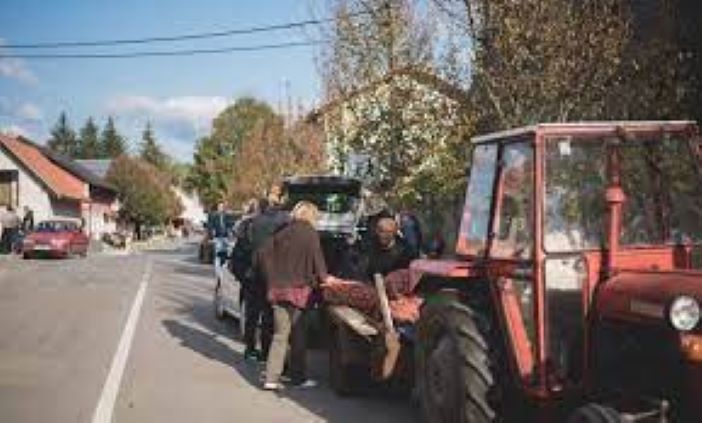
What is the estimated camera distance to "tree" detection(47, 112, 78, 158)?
164m

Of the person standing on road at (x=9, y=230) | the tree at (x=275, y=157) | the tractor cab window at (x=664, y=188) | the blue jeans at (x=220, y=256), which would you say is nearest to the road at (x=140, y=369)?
the blue jeans at (x=220, y=256)

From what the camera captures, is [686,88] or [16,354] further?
[686,88]

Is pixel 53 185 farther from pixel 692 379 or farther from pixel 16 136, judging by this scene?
pixel 692 379

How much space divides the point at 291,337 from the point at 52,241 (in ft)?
111

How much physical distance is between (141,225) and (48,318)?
81018 millimetres

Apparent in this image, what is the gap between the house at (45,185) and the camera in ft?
230

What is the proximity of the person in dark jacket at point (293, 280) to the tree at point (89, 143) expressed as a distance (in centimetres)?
15038

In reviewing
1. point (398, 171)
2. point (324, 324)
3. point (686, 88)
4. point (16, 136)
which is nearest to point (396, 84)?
point (398, 171)

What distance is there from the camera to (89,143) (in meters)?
162

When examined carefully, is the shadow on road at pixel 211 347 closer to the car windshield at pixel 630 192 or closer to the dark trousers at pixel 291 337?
the dark trousers at pixel 291 337

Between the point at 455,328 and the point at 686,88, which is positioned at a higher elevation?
the point at 686,88

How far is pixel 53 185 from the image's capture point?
7094 centimetres

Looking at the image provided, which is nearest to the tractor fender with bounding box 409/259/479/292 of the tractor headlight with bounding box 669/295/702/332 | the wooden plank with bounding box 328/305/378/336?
the wooden plank with bounding box 328/305/378/336

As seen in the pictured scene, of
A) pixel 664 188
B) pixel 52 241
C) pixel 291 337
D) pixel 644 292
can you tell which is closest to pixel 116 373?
pixel 291 337
